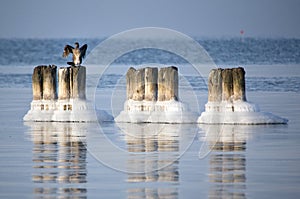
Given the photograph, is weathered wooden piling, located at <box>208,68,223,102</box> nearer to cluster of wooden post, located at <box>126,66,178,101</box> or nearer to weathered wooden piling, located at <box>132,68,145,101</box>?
cluster of wooden post, located at <box>126,66,178,101</box>

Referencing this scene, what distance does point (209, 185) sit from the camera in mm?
16250

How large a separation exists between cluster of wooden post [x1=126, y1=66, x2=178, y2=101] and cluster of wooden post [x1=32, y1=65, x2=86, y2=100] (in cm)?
107

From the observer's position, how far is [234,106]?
2469 centimetres

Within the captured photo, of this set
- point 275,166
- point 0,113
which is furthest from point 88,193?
point 0,113

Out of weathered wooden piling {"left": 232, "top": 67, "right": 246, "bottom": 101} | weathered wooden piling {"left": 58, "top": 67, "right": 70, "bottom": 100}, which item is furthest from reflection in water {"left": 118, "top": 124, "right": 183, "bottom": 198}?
weathered wooden piling {"left": 58, "top": 67, "right": 70, "bottom": 100}

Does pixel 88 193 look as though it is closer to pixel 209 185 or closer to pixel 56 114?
pixel 209 185

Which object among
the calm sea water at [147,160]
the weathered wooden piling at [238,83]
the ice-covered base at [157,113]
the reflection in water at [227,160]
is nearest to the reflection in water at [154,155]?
the calm sea water at [147,160]

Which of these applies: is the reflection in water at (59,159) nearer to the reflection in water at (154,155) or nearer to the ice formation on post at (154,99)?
the reflection in water at (154,155)

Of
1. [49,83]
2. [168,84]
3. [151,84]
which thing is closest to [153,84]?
[151,84]

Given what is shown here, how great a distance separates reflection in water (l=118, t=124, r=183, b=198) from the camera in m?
15.9

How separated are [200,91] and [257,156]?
18.3m

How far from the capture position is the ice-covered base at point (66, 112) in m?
26.1

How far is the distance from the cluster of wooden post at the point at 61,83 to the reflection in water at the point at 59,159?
2.65 feet

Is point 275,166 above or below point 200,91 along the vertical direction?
below
